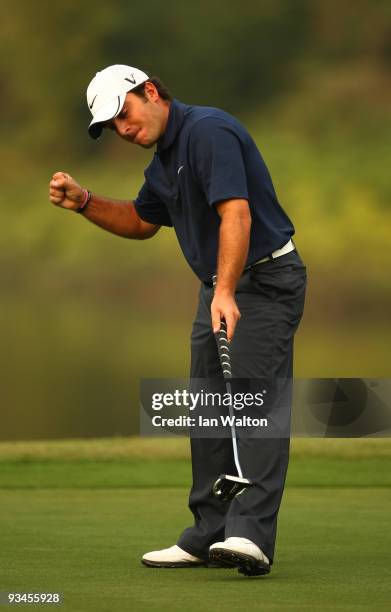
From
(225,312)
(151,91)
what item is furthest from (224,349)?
(151,91)

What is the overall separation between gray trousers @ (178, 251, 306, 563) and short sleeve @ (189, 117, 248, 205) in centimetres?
29

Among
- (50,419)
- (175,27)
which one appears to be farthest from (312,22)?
(50,419)

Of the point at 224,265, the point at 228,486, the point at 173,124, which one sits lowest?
the point at 228,486

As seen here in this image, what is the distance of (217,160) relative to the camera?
367cm

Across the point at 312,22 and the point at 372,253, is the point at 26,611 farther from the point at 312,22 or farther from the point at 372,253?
the point at 372,253

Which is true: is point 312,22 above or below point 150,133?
above

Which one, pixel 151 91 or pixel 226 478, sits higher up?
pixel 151 91

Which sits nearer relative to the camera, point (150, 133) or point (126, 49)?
point (150, 133)

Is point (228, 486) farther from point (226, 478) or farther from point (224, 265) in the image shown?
point (224, 265)

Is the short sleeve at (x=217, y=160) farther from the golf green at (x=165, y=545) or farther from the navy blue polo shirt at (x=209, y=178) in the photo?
the golf green at (x=165, y=545)

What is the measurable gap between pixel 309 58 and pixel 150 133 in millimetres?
21280

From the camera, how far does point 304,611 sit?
2.96 meters

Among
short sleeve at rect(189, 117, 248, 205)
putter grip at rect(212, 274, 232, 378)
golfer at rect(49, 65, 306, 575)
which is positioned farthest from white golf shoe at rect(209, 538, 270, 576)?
short sleeve at rect(189, 117, 248, 205)

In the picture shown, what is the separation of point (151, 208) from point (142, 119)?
56 centimetres
